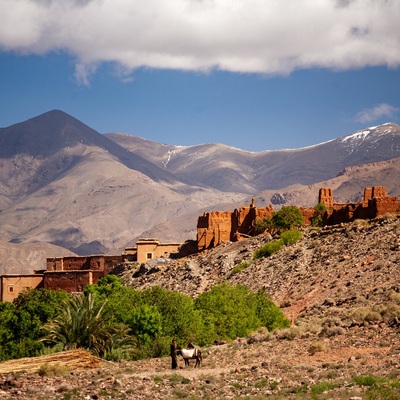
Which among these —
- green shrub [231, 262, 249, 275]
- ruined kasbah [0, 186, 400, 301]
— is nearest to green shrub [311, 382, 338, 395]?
green shrub [231, 262, 249, 275]

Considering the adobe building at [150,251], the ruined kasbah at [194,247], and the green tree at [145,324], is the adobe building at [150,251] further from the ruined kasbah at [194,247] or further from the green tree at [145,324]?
the green tree at [145,324]

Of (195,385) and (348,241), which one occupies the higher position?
(348,241)

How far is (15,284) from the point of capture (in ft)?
270

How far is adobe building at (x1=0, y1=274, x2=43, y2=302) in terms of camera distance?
81.9 m

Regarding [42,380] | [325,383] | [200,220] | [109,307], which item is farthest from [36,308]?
[200,220]

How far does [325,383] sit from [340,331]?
9.95 m

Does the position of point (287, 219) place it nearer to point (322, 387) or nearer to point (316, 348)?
point (316, 348)

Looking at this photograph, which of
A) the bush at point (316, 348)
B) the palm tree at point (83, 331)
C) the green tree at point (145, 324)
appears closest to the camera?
the bush at point (316, 348)

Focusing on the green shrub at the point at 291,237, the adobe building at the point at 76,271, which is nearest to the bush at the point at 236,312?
the green shrub at the point at 291,237

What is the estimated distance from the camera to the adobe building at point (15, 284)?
8188cm

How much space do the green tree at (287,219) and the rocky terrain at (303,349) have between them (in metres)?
10.8

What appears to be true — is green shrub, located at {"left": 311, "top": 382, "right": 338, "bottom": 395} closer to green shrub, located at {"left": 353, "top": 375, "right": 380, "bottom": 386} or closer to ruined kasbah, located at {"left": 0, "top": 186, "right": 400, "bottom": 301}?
green shrub, located at {"left": 353, "top": 375, "right": 380, "bottom": 386}

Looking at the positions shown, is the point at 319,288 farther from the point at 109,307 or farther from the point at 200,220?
the point at 200,220

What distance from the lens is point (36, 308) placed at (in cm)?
5375
